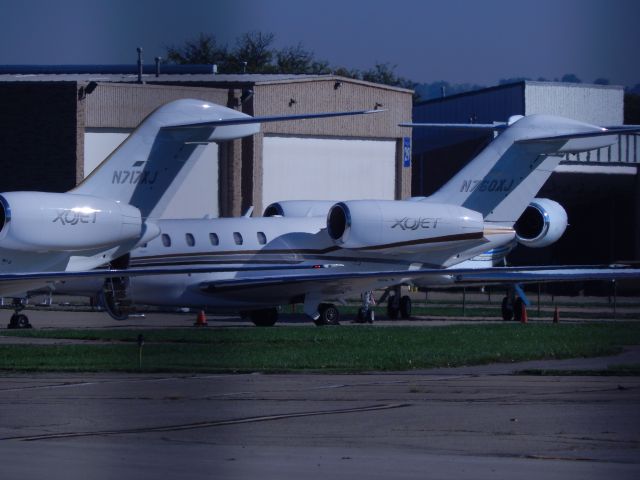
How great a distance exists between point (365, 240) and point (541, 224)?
5.41 metres

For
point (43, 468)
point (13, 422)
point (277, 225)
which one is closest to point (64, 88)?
point (277, 225)

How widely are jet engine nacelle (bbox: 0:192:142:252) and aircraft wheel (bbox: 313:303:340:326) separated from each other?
6.90 m

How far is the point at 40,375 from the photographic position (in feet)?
51.6

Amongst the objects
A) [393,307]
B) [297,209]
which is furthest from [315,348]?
[297,209]

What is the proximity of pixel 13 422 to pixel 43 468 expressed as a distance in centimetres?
262

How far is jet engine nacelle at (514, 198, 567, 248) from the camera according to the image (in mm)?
31547

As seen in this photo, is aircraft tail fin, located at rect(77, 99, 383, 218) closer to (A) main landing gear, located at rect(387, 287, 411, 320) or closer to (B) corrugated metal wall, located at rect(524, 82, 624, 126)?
(A) main landing gear, located at rect(387, 287, 411, 320)

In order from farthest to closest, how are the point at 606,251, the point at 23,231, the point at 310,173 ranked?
the point at 606,251 → the point at 310,173 → the point at 23,231

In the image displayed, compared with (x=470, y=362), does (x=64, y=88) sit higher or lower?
higher

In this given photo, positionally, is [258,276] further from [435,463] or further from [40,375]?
[435,463]

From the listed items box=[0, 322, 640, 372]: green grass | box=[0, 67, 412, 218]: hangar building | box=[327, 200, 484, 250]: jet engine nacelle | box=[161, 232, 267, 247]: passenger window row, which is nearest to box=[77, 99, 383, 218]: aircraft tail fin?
box=[0, 67, 412, 218]: hangar building

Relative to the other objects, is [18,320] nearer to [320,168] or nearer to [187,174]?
[187,174]

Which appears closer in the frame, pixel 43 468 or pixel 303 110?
pixel 43 468

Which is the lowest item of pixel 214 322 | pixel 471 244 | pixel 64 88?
pixel 214 322
